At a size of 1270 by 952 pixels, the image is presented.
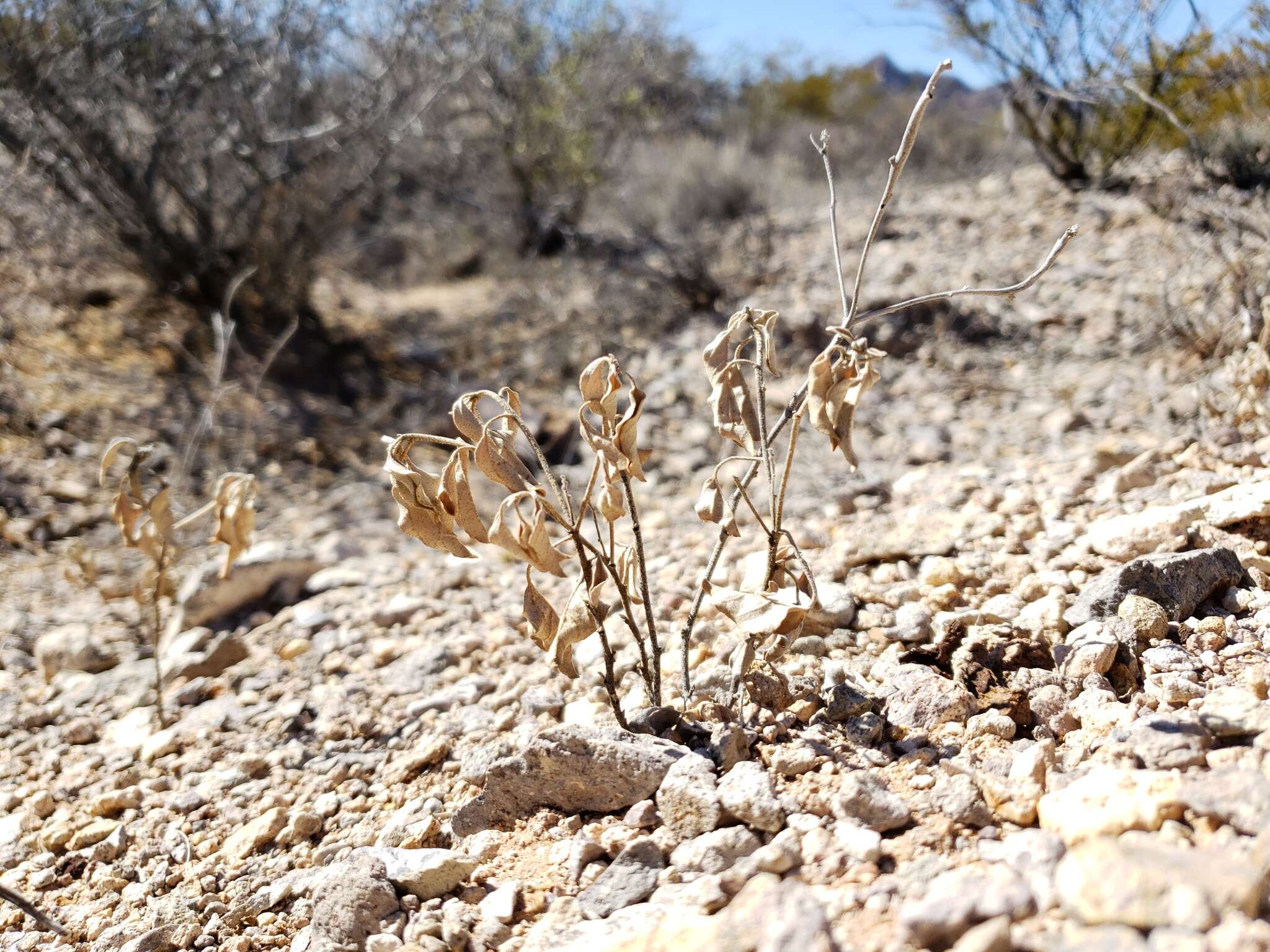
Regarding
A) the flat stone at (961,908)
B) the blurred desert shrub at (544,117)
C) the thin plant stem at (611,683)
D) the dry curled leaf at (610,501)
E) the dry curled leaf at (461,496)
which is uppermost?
the blurred desert shrub at (544,117)

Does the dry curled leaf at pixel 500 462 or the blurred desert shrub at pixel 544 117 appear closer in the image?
the dry curled leaf at pixel 500 462

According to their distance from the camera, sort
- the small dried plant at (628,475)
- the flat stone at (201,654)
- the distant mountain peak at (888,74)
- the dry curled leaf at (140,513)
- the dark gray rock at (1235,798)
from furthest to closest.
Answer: the distant mountain peak at (888,74) < the flat stone at (201,654) < the dry curled leaf at (140,513) < the small dried plant at (628,475) < the dark gray rock at (1235,798)

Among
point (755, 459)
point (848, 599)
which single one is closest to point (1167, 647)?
point (848, 599)

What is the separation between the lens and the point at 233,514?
7.26ft

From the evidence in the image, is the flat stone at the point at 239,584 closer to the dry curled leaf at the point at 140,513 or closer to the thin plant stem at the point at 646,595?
the dry curled leaf at the point at 140,513

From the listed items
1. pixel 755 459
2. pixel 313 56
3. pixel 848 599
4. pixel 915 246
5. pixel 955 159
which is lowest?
pixel 848 599

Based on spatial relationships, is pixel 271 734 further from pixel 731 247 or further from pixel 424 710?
pixel 731 247

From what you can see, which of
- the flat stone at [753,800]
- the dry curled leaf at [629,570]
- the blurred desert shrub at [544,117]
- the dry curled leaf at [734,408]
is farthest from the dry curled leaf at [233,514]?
the blurred desert shrub at [544,117]

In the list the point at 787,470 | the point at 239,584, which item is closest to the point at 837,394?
the point at 787,470

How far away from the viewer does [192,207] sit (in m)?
5.34

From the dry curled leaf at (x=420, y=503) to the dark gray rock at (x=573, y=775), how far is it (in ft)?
1.23

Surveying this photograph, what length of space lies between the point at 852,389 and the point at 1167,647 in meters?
0.79

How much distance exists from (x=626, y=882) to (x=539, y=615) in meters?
0.43

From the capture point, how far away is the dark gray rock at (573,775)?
1535 millimetres
